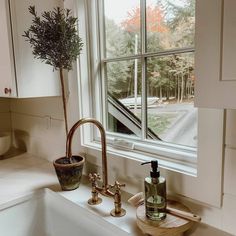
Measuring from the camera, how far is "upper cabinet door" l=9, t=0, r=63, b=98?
1.25 meters

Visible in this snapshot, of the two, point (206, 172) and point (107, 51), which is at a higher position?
point (107, 51)

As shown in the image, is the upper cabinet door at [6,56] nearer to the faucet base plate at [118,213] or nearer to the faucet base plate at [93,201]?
the faucet base plate at [93,201]

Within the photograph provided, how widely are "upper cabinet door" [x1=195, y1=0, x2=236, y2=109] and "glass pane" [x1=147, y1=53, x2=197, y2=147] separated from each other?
47cm

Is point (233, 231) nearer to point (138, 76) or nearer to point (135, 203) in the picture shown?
point (135, 203)

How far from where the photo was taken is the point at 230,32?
0.52 metres

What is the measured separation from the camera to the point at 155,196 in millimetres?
899

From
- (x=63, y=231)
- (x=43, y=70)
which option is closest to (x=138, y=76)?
(x=43, y=70)

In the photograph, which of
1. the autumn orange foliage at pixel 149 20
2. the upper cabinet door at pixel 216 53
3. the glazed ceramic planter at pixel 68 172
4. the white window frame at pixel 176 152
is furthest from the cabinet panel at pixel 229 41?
the glazed ceramic planter at pixel 68 172

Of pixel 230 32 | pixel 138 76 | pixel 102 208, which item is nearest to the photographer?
pixel 230 32

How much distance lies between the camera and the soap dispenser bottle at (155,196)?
0.88 meters

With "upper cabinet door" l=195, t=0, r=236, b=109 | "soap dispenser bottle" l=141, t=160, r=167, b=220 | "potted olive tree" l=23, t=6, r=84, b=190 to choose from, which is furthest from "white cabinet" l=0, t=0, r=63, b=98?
"upper cabinet door" l=195, t=0, r=236, b=109

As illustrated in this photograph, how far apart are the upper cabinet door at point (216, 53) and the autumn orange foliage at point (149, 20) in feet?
1.88

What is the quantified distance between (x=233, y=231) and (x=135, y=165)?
448mm

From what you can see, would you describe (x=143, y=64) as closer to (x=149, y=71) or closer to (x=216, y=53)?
(x=149, y=71)
